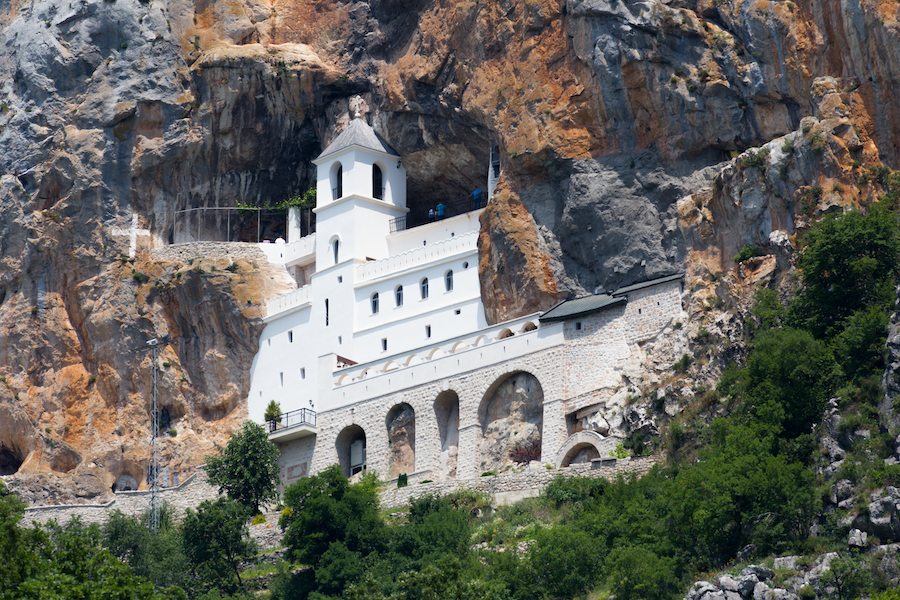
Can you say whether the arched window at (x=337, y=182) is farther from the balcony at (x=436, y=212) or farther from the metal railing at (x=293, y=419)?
the metal railing at (x=293, y=419)

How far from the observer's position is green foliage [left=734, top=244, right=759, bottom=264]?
194 ft

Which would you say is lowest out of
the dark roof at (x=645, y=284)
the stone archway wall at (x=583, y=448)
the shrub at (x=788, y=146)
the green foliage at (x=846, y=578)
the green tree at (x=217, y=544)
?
the green foliage at (x=846, y=578)

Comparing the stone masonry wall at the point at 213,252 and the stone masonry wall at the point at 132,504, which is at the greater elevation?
the stone masonry wall at the point at 213,252

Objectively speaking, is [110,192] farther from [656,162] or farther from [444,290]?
[656,162]

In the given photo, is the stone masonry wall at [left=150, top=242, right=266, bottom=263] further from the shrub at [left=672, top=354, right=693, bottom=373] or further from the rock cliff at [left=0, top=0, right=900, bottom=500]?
the shrub at [left=672, top=354, right=693, bottom=373]

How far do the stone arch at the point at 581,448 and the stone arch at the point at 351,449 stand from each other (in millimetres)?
11854

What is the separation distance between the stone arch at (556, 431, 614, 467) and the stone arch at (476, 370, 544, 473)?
2.01 meters

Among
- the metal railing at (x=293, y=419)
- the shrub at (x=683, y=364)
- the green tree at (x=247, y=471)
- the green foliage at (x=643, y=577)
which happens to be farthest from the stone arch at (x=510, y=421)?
the green foliage at (x=643, y=577)

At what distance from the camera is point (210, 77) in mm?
78812

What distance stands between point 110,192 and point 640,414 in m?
33.8

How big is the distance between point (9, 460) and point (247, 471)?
19880 millimetres

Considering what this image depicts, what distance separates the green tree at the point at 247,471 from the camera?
214 feet

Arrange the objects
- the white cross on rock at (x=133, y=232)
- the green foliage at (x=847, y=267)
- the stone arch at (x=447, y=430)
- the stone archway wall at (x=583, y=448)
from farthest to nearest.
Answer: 1. the white cross on rock at (x=133, y=232)
2. the stone arch at (x=447, y=430)
3. the stone archway wall at (x=583, y=448)
4. the green foliage at (x=847, y=267)

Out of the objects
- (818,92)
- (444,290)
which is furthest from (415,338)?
(818,92)
